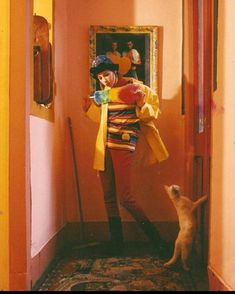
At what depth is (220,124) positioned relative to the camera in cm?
200

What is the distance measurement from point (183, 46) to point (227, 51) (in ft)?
5.23

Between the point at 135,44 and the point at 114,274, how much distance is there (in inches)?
72.5

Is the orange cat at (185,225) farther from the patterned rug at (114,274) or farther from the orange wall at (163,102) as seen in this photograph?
the orange wall at (163,102)

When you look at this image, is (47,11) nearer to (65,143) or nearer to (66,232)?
(65,143)

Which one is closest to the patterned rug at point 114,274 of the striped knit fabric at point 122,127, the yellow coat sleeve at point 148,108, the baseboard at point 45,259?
the baseboard at point 45,259

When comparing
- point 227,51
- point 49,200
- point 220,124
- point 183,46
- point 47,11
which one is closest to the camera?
point 227,51

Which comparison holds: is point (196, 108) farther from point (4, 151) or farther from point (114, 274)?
point (4, 151)

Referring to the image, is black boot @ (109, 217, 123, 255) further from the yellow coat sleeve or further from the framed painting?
the framed painting

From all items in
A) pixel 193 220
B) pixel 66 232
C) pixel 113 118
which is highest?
pixel 113 118

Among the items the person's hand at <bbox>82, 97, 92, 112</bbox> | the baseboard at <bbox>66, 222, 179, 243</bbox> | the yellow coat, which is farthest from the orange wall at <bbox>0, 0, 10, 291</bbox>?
the baseboard at <bbox>66, 222, 179, 243</bbox>

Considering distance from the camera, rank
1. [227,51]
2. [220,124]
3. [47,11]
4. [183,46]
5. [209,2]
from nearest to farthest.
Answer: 1. [227,51]
2. [220,124]
3. [209,2]
4. [47,11]
5. [183,46]

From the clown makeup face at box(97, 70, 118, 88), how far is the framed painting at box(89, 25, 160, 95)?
14.3 inches

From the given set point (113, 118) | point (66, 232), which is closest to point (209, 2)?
point (113, 118)

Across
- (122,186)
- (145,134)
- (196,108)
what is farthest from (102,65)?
(122,186)
